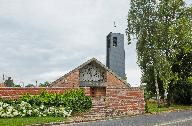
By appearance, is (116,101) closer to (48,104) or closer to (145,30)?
(48,104)

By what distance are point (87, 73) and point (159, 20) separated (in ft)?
37.2

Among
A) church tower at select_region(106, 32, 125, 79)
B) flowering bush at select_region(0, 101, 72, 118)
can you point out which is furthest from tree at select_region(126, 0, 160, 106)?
flowering bush at select_region(0, 101, 72, 118)

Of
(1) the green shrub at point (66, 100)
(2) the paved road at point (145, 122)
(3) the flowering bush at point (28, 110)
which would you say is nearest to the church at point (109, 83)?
(1) the green shrub at point (66, 100)

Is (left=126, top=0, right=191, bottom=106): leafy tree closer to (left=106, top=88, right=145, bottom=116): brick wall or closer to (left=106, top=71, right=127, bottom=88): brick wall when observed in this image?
(left=106, top=71, right=127, bottom=88): brick wall

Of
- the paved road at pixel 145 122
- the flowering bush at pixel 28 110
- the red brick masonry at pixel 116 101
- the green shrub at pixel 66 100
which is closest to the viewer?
the paved road at pixel 145 122

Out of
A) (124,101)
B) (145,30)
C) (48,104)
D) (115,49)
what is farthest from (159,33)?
(48,104)

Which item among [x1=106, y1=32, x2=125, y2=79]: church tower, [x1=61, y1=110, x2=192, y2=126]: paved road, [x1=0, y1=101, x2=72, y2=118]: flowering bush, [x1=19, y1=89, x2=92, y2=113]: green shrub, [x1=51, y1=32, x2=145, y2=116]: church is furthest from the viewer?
[x1=106, y1=32, x2=125, y2=79]: church tower

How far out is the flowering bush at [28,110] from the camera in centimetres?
2106

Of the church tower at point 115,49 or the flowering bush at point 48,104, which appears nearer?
the flowering bush at point 48,104

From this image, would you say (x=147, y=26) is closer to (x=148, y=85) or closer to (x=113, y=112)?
(x=148, y=85)

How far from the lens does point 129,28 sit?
49281mm

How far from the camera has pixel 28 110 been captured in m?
21.9

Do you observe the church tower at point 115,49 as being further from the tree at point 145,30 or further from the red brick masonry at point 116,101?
the red brick masonry at point 116,101

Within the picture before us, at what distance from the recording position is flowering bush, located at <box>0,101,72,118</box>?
69.1 feet
